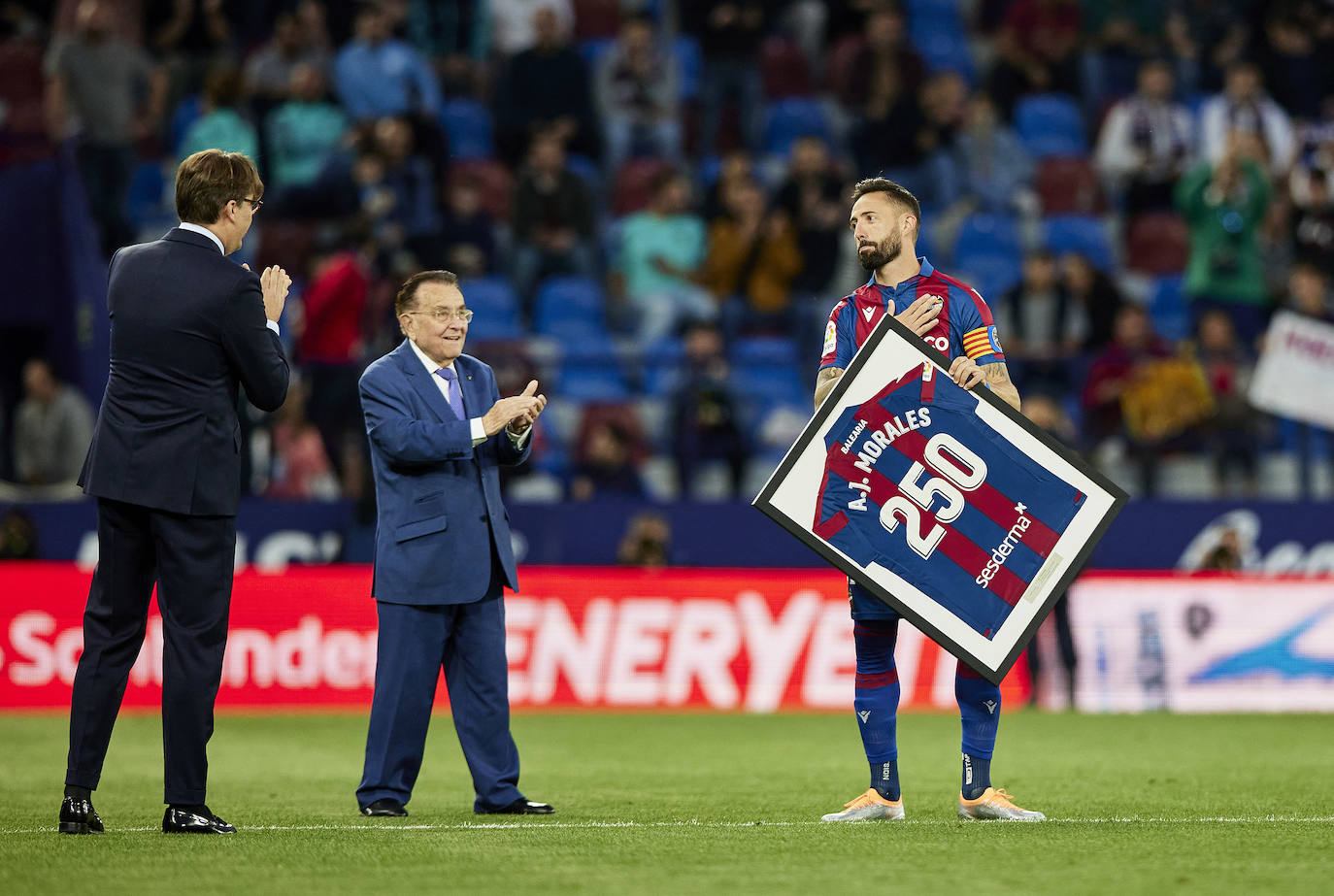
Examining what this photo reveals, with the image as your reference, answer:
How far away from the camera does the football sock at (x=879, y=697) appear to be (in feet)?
21.6

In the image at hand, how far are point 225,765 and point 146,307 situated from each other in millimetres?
3801

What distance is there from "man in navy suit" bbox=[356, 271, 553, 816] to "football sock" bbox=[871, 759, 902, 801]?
1332 millimetres

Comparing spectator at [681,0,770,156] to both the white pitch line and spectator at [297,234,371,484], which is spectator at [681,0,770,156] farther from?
the white pitch line

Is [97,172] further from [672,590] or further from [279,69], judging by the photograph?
[672,590]

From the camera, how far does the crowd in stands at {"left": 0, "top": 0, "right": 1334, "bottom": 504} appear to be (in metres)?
14.6

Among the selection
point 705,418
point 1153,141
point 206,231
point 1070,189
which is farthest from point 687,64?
point 206,231

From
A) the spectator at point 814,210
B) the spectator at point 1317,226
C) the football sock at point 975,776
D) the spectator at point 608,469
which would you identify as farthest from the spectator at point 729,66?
the football sock at point 975,776

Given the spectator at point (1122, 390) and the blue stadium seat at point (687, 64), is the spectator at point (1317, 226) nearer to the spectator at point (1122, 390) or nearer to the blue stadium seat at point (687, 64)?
the spectator at point (1122, 390)

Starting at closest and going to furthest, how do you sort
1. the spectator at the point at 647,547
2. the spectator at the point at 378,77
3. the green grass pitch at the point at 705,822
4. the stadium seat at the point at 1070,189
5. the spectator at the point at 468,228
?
the green grass pitch at the point at 705,822 → the spectator at the point at 647,547 → the spectator at the point at 468,228 → the spectator at the point at 378,77 → the stadium seat at the point at 1070,189

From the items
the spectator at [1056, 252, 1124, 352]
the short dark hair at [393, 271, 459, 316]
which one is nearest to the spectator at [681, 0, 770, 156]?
the spectator at [1056, 252, 1124, 352]

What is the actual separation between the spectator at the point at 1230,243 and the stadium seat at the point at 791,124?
4.13 metres

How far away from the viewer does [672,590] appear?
13422mm

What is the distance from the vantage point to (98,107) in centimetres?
1619

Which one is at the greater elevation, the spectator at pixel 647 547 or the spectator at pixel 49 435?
the spectator at pixel 49 435
